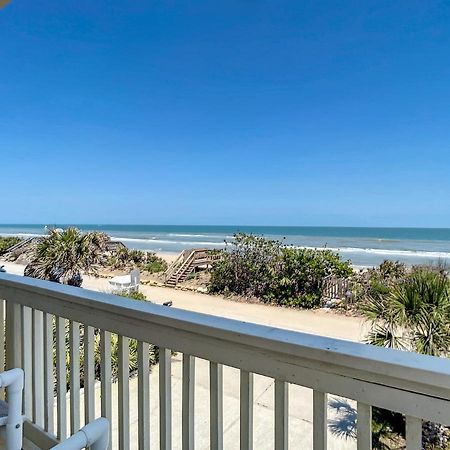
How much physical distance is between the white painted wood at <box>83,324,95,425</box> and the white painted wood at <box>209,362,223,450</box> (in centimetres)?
54

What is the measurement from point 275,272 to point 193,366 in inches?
335

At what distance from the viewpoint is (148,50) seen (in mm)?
7352

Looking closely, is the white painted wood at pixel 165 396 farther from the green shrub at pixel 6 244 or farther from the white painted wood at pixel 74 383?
the green shrub at pixel 6 244

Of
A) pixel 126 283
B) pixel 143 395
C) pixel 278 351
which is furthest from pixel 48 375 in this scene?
pixel 126 283

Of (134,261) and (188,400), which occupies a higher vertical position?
(188,400)

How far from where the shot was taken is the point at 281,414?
32.8 inches

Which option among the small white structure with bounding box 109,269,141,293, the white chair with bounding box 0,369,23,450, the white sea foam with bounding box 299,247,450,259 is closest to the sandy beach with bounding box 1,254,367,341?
the small white structure with bounding box 109,269,141,293

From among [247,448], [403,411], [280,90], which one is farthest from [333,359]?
[280,90]

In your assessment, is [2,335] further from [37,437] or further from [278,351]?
[278,351]

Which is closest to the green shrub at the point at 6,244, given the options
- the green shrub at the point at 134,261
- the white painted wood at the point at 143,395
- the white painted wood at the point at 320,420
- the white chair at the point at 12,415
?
the green shrub at the point at 134,261

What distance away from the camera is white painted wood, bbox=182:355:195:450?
38.9 inches

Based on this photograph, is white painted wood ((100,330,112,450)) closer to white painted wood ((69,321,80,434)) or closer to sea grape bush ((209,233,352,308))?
white painted wood ((69,321,80,434))

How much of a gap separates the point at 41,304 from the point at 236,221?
170 feet

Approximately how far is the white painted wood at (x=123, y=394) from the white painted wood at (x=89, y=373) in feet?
0.53
